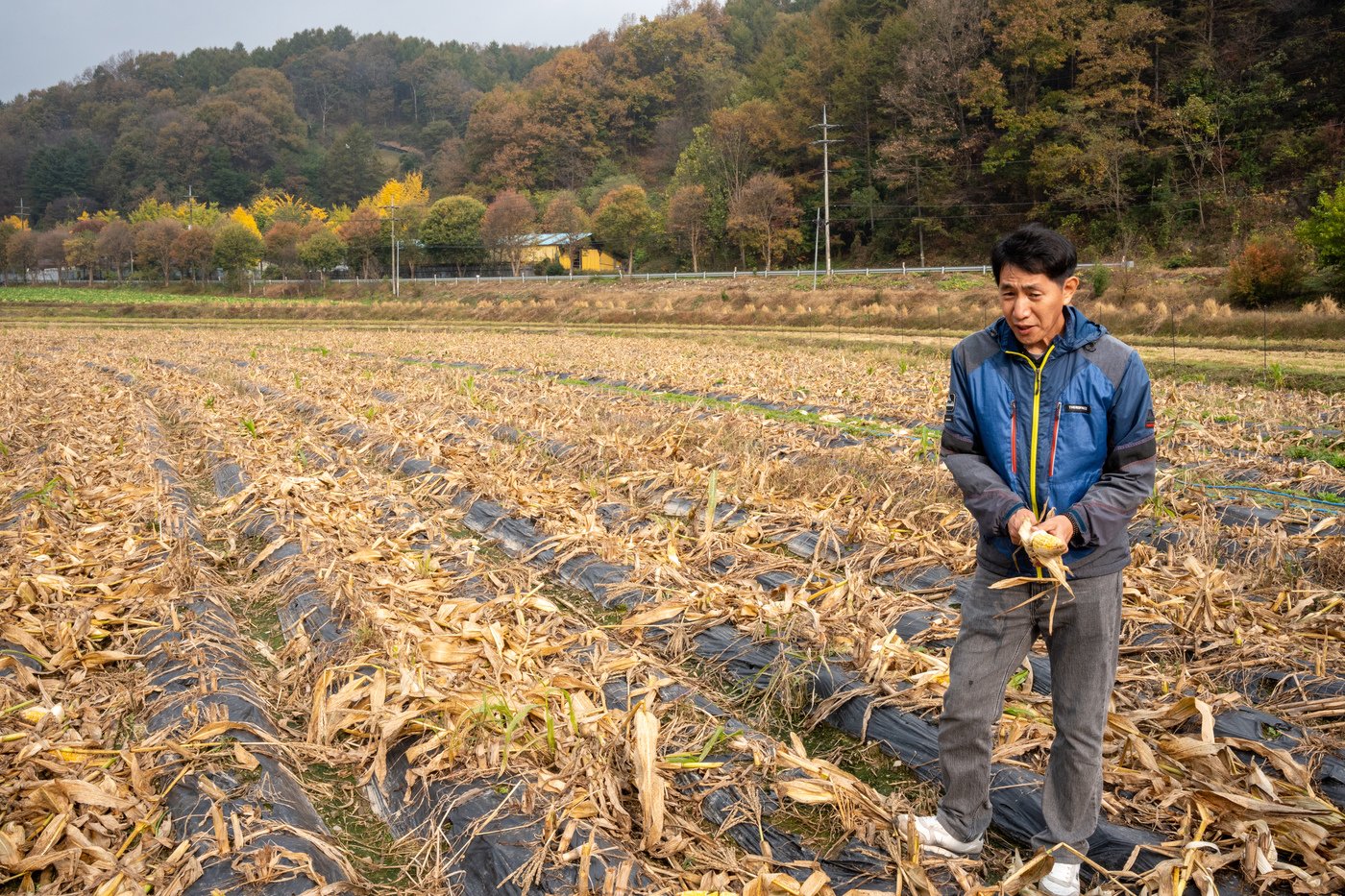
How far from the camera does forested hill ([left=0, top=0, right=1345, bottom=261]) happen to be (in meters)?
33.0

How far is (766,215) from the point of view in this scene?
46.8 metres

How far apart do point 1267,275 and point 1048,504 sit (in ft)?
74.6

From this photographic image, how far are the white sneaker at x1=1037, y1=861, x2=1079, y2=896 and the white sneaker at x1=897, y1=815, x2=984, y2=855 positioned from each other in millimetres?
225

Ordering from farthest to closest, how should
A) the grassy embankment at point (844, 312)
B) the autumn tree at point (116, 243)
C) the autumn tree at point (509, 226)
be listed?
the autumn tree at point (116, 243) < the autumn tree at point (509, 226) < the grassy embankment at point (844, 312)

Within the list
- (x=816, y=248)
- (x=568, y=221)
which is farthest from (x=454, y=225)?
(x=816, y=248)

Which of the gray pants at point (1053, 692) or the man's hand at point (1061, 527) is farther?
the gray pants at point (1053, 692)

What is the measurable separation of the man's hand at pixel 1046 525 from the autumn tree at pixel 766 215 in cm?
4453

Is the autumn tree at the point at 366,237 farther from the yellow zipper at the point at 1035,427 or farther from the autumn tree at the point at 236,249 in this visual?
the yellow zipper at the point at 1035,427

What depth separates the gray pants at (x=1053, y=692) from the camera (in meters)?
2.71

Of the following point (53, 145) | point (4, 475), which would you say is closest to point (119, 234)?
point (53, 145)

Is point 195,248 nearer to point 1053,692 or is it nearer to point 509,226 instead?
point 509,226

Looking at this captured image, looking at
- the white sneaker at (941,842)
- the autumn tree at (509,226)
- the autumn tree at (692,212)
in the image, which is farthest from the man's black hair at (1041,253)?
the autumn tree at (509,226)

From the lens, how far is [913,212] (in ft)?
144

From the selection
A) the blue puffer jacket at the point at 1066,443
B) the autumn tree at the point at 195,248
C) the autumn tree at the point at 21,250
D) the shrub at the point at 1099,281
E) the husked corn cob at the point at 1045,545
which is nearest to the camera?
the husked corn cob at the point at 1045,545
